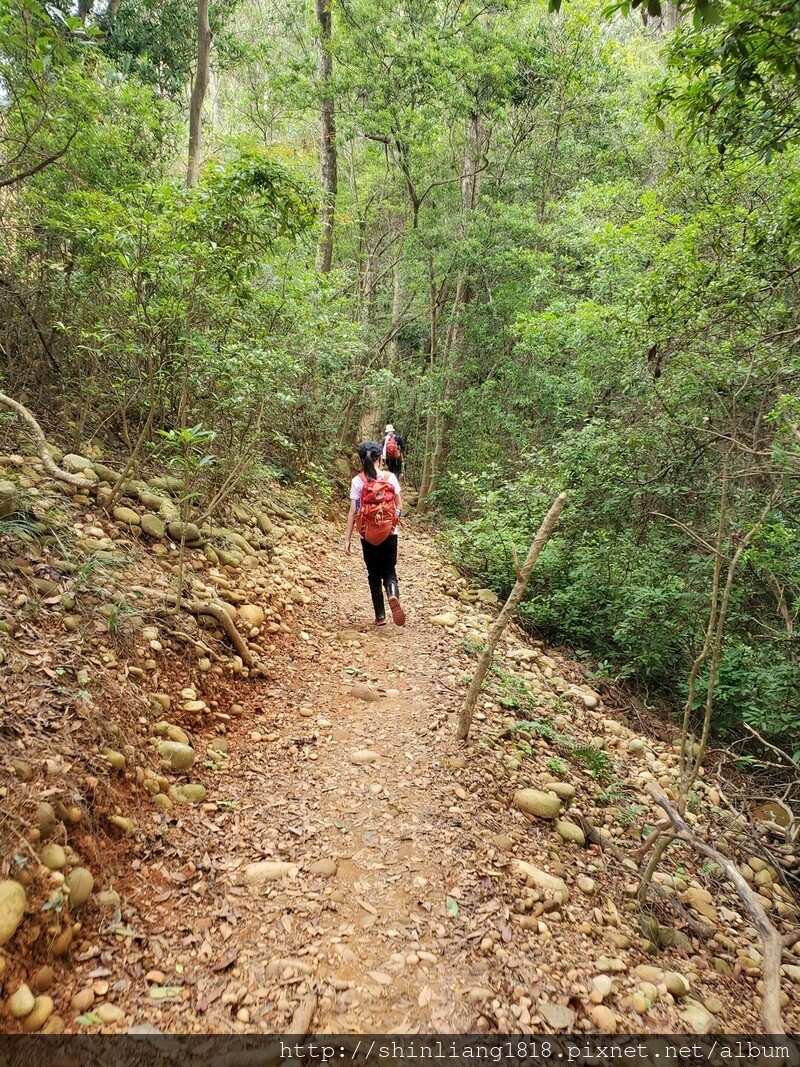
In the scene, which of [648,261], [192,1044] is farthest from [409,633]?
[648,261]

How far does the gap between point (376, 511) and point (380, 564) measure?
63 centimetres

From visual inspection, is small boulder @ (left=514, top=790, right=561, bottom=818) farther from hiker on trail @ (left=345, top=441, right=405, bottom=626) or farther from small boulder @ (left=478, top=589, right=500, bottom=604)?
small boulder @ (left=478, top=589, right=500, bottom=604)

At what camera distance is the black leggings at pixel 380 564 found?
5926mm

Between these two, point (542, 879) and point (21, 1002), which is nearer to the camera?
point (21, 1002)

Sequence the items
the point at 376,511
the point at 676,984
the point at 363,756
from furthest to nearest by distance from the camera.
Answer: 1. the point at 376,511
2. the point at 363,756
3. the point at 676,984

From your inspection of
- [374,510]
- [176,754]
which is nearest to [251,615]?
[374,510]

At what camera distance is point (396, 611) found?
6168 mm

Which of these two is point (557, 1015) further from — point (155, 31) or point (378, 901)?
point (155, 31)

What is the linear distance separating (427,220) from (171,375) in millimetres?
9975

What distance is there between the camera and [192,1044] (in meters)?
2.06

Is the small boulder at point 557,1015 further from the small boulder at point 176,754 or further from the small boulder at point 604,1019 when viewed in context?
the small boulder at point 176,754

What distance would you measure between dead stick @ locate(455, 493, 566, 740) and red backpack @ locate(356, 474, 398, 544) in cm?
209

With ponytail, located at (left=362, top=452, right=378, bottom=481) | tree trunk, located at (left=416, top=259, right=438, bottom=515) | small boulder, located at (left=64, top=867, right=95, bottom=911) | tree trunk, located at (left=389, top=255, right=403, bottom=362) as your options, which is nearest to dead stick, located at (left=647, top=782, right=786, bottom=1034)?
small boulder, located at (left=64, top=867, right=95, bottom=911)

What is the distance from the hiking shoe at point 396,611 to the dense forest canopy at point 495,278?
2.41 m
